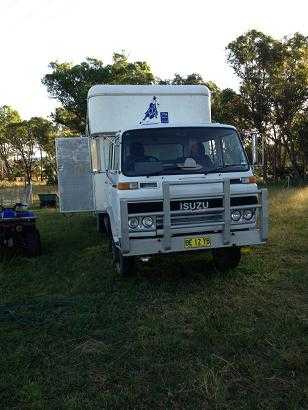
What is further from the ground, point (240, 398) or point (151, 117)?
point (151, 117)

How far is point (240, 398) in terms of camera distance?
387 centimetres

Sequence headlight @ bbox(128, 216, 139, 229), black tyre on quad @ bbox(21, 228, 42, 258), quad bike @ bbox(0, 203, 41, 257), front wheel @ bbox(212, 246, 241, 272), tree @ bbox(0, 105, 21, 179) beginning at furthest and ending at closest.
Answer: tree @ bbox(0, 105, 21, 179) → black tyre on quad @ bbox(21, 228, 42, 258) → quad bike @ bbox(0, 203, 41, 257) → front wheel @ bbox(212, 246, 241, 272) → headlight @ bbox(128, 216, 139, 229)

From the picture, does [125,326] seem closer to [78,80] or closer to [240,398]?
[240,398]

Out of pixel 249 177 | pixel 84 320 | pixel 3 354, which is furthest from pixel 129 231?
pixel 3 354

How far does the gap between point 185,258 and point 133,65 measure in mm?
31788

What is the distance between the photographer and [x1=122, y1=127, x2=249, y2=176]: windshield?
7.23 metres

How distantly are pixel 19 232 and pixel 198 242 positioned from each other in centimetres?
439

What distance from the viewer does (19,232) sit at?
9.63 meters

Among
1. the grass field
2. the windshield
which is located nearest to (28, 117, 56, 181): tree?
the grass field

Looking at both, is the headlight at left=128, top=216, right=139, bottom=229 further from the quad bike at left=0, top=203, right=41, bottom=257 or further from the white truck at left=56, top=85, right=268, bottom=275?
the quad bike at left=0, top=203, right=41, bottom=257

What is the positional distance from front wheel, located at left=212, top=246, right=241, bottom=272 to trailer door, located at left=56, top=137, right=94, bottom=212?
4.61m

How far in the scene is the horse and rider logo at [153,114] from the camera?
956cm

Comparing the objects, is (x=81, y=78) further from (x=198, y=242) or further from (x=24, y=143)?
(x=198, y=242)

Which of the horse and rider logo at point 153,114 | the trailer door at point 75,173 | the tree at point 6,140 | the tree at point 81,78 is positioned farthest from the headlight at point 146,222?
the tree at point 6,140
